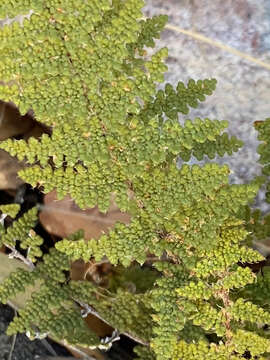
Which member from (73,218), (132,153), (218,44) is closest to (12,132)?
(73,218)

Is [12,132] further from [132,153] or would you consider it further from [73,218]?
[132,153]

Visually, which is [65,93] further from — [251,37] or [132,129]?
[251,37]

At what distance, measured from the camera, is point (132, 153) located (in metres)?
2.03

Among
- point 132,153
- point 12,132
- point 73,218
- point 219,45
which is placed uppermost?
point 219,45

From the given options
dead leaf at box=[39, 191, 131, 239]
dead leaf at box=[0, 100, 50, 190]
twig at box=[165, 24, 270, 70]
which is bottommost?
dead leaf at box=[39, 191, 131, 239]

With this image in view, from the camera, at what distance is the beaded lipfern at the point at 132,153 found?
1.93m

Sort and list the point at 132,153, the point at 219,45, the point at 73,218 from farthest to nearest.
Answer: the point at 73,218
the point at 219,45
the point at 132,153

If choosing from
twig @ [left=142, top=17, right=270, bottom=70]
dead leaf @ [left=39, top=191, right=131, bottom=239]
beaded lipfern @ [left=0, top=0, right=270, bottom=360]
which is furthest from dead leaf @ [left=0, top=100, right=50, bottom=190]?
beaded lipfern @ [left=0, top=0, right=270, bottom=360]

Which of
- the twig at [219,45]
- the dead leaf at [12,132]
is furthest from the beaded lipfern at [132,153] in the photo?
the dead leaf at [12,132]

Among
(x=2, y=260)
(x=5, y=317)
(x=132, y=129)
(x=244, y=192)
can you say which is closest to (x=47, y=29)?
(x=132, y=129)

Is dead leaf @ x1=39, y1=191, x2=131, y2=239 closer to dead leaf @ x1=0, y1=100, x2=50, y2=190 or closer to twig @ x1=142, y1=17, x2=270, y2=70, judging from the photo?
dead leaf @ x1=0, y1=100, x2=50, y2=190

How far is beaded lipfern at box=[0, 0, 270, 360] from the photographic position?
6.32 feet

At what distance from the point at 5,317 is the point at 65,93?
67.1 inches

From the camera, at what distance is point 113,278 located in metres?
3.21
